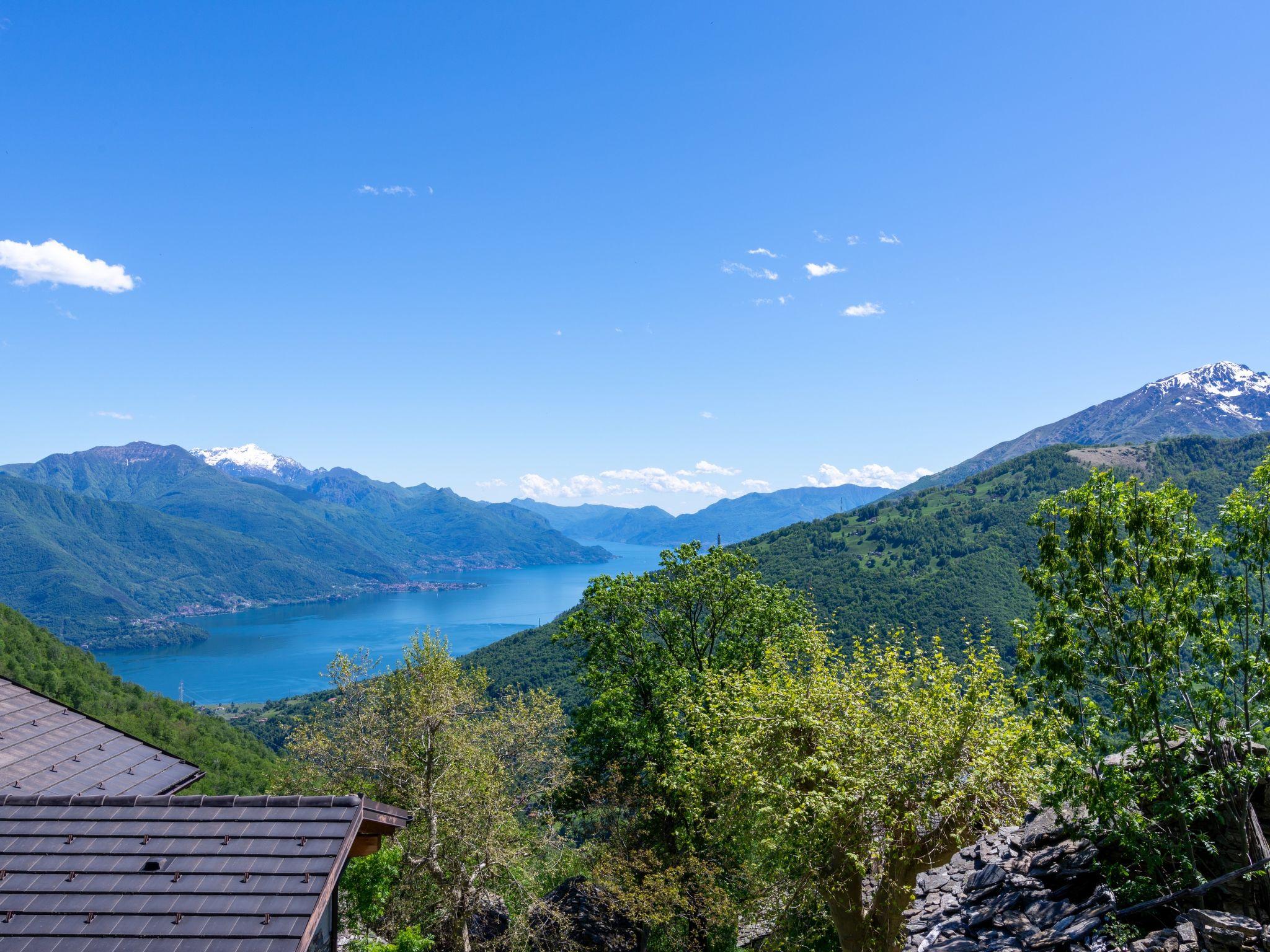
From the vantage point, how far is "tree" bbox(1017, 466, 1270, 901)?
8672mm

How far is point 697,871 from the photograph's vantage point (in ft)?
65.2

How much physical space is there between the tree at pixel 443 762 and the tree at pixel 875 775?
750cm

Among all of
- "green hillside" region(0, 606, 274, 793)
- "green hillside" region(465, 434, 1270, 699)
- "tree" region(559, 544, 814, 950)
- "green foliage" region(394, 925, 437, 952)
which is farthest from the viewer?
"green hillside" region(465, 434, 1270, 699)

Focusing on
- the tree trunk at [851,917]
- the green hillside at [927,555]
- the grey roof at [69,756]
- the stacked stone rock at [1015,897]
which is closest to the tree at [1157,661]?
the stacked stone rock at [1015,897]

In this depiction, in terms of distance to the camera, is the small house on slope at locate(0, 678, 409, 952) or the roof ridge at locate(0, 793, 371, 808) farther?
the roof ridge at locate(0, 793, 371, 808)

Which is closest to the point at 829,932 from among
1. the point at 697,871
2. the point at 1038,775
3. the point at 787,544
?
the point at 697,871

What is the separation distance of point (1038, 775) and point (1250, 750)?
10.8 ft

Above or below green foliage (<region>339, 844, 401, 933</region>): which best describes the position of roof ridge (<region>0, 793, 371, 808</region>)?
above

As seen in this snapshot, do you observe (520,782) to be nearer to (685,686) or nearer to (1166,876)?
(685,686)

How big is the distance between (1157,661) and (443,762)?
56.8ft

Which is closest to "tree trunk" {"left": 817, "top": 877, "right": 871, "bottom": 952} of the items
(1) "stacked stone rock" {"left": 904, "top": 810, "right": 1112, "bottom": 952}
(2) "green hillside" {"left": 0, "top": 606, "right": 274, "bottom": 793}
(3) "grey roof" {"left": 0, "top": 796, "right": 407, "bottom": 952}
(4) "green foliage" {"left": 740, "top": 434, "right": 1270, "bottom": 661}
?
(1) "stacked stone rock" {"left": 904, "top": 810, "right": 1112, "bottom": 952}

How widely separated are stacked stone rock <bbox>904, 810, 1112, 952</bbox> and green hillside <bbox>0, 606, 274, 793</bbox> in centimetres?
6814

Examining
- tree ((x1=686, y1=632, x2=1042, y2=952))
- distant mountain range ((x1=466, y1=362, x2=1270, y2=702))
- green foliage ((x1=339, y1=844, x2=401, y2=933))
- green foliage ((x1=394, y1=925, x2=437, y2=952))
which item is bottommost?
distant mountain range ((x1=466, y1=362, x2=1270, y2=702))

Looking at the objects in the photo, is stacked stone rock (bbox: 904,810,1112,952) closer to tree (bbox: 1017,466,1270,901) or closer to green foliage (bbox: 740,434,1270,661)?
tree (bbox: 1017,466,1270,901)
